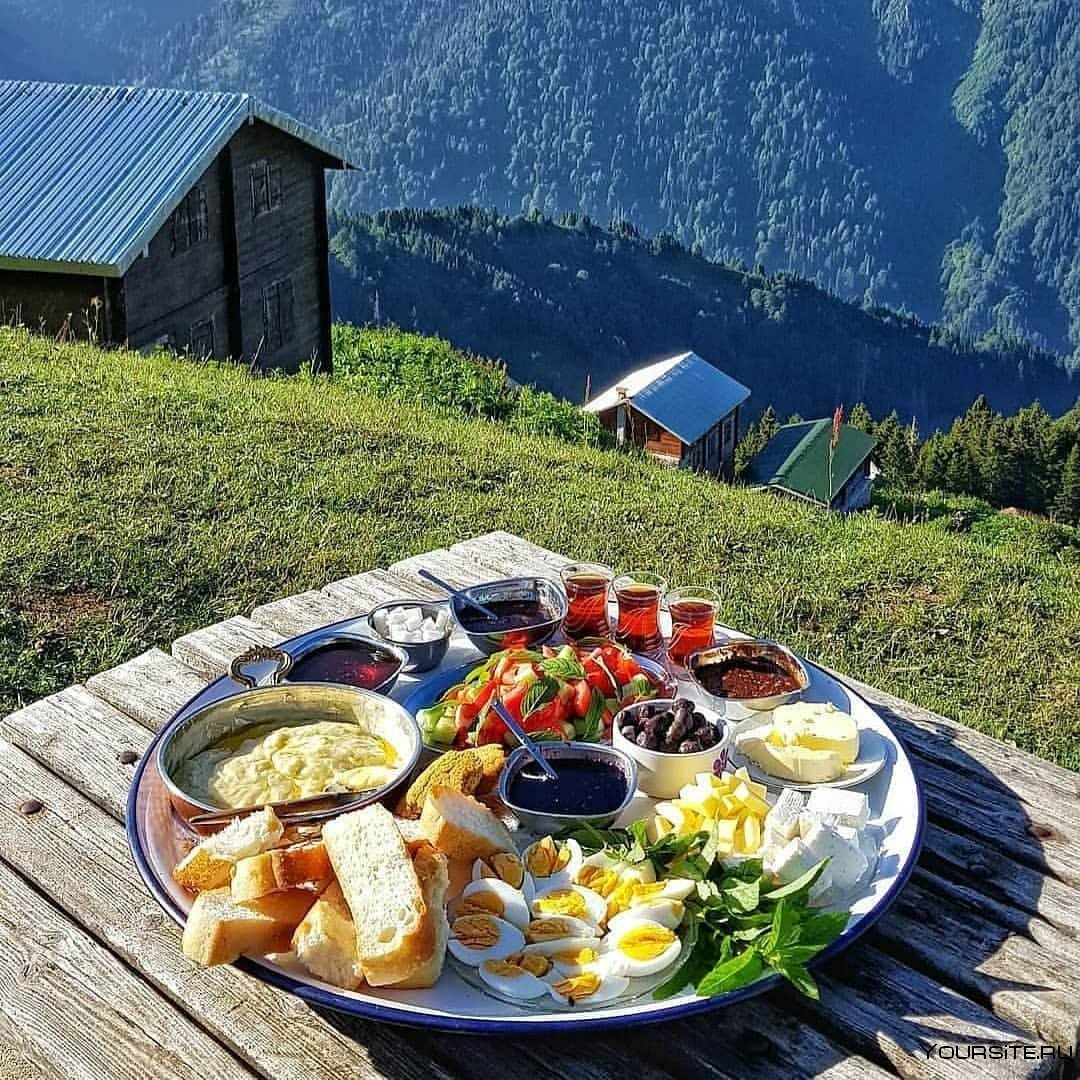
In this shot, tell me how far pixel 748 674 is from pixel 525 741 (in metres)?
0.63

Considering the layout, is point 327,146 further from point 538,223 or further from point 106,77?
point 106,77

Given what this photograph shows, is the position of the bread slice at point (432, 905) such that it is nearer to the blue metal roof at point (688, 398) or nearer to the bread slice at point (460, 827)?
the bread slice at point (460, 827)

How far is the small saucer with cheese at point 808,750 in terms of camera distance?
232 centimetres

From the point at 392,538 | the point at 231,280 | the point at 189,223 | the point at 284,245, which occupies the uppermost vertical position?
the point at 392,538

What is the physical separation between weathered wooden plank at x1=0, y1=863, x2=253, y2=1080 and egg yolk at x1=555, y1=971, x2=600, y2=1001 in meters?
0.47

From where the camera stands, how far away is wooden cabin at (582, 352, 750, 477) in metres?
31.1

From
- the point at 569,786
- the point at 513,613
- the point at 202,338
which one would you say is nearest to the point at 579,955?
the point at 569,786

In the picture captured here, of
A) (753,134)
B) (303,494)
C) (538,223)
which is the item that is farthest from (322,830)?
(753,134)

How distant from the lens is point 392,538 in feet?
19.2

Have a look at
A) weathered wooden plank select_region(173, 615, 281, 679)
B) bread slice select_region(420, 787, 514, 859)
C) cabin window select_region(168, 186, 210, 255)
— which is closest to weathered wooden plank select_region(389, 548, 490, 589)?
weathered wooden plank select_region(173, 615, 281, 679)

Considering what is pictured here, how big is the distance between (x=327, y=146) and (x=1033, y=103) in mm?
161371

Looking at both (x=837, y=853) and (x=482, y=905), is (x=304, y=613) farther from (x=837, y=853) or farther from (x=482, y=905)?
(x=837, y=853)

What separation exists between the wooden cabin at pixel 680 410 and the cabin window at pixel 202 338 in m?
14.5

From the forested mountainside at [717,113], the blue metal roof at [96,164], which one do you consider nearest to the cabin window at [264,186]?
the blue metal roof at [96,164]
